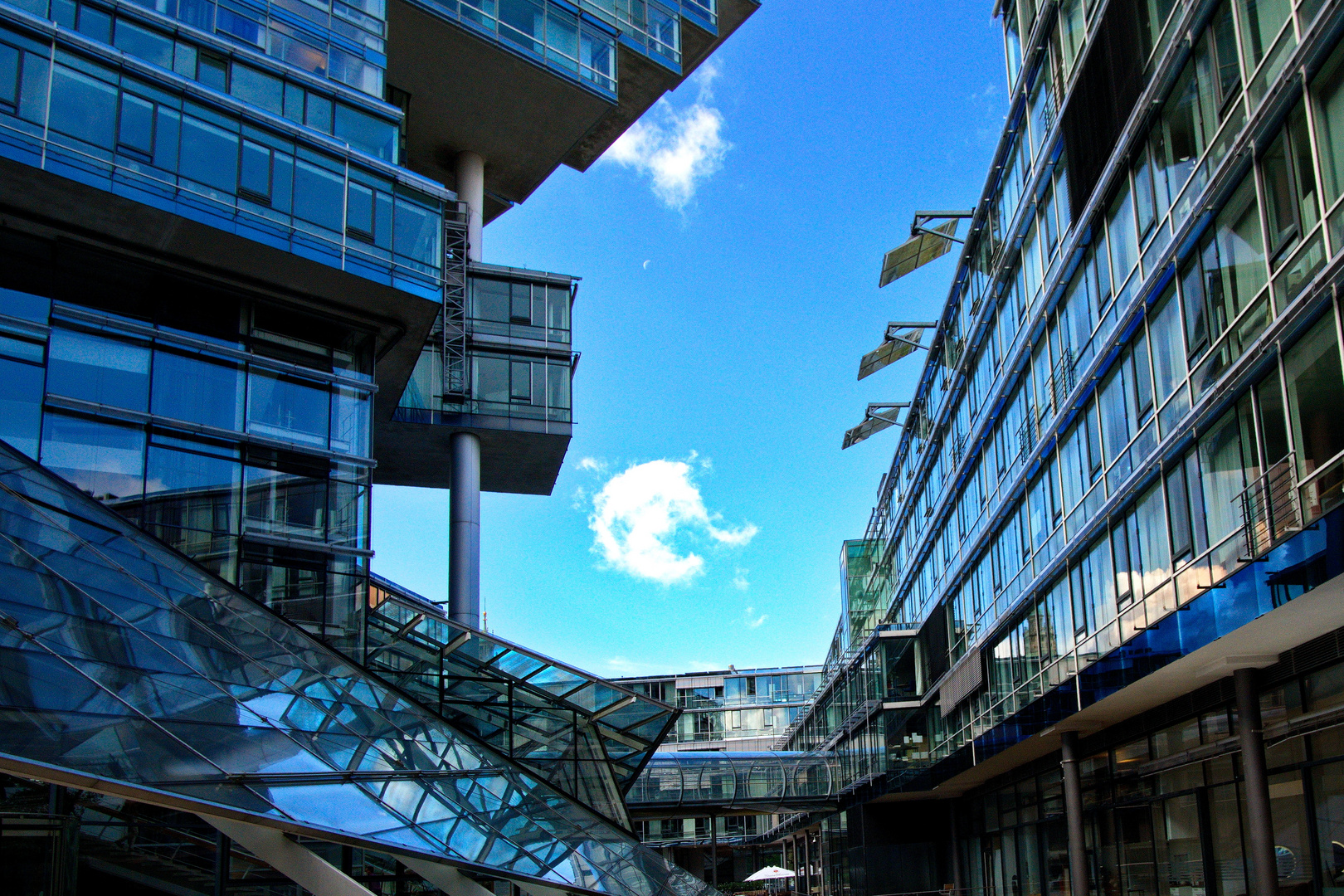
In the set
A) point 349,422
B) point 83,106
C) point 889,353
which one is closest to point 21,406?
point 83,106

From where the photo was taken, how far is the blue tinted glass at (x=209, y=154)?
19.2 meters

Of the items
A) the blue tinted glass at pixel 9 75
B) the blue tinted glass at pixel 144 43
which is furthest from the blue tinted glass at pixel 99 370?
the blue tinted glass at pixel 144 43

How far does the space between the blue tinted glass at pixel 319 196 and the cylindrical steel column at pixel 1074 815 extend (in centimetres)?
1643

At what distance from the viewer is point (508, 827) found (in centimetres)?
1077

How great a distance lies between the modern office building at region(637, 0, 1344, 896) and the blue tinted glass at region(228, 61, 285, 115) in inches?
543

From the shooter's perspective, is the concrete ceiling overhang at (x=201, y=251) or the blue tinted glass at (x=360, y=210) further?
the blue tinted glass at (x=360, y=210)

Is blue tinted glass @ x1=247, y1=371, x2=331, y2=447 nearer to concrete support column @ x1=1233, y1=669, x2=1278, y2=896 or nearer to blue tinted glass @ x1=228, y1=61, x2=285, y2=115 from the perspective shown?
blue tinted glass @ x1=228, y1=61, x2=285, y2=115

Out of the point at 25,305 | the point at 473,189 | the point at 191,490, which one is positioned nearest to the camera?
the point at 25,305

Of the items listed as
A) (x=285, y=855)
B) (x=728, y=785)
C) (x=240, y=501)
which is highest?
(x=240, y=501)

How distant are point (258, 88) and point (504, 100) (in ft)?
36.9

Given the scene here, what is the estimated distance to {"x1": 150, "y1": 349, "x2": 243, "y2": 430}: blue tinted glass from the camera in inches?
745

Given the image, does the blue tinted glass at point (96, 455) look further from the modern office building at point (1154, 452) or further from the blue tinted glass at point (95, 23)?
the modern office building at point (1154, 452)

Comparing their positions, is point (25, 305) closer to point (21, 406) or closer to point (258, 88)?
point (21, 406)

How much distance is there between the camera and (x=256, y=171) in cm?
2008
